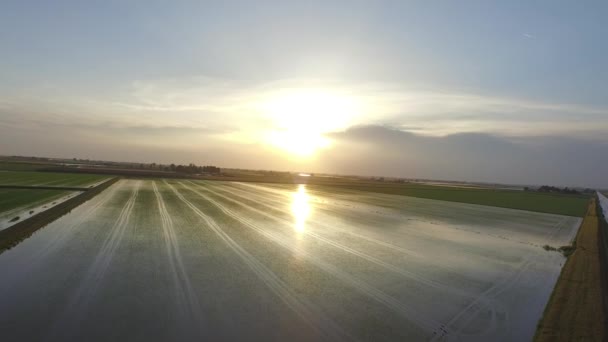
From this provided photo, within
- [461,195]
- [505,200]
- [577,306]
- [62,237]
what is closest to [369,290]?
[577,306]

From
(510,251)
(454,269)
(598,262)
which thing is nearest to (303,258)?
(454,269)

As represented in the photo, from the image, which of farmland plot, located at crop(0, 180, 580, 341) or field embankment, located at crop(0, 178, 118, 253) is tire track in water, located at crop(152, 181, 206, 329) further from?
field embankment, located at crop(0, 178, 118, 253)

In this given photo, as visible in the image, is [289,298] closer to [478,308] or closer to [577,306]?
[478,308]

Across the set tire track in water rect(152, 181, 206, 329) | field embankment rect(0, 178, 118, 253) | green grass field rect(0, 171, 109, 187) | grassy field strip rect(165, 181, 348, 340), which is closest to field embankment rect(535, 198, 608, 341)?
grassy field strip rect(165, 181, 348, 340)

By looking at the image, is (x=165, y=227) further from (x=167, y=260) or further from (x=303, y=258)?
(x=303, y=258)

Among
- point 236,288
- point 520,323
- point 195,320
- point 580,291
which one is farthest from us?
point 580,291

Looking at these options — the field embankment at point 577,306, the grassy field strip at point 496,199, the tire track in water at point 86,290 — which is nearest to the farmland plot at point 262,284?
the tire track in water at point 86,290
